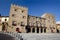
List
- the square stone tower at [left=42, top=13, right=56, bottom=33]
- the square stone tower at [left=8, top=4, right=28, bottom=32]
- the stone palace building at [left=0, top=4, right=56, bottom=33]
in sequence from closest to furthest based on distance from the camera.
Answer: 1. the square stone tower at [left=8, top=4, right=28, bottom=32]
2. the stone palace building at [left=0, top=4, right=56, bottom=33]
3. the square stone tower at [left=42, top=13, right=56, bottom=33]

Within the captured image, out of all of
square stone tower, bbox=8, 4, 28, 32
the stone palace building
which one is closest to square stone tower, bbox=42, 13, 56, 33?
the stone palace building

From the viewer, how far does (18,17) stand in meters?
44.3

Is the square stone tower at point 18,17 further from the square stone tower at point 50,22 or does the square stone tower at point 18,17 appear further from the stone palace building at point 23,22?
the square stone tower at point 50,22

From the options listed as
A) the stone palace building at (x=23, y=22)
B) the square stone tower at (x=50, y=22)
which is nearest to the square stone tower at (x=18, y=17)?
the stone palace building at (x=23, y=22)

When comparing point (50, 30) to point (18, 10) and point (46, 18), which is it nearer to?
point (46, 18)

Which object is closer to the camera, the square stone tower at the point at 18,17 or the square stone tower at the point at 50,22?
the square stone tower at the point at 18,17

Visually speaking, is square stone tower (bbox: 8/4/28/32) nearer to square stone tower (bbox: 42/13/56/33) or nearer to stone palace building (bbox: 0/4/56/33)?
stone palace building (bbox: 0/4/56/33)

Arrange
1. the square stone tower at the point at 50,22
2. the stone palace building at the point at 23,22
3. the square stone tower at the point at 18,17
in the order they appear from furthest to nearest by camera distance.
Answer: the square stone tower at the point at 50,22 < the stone palace building at the point at 23,22 < the square stone tower at the point at 18,17

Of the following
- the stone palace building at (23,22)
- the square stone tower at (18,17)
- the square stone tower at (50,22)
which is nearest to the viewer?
the square stone tower at (18,17)

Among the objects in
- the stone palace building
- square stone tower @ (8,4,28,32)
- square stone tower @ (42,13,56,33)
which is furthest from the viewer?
square stone tower @ (42,13,56,33)

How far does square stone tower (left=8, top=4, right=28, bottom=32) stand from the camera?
42.6m

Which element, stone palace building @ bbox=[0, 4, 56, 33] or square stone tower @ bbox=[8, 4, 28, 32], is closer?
square stone tower @ bbox=[8, 4, 28, 32]

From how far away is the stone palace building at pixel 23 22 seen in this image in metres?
42.7

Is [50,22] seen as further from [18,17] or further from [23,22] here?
[18,17]
